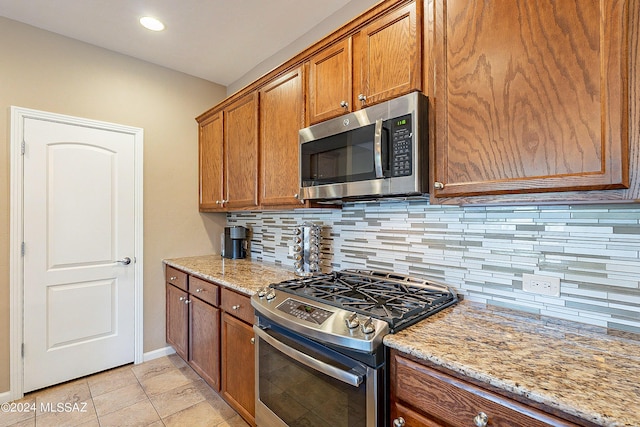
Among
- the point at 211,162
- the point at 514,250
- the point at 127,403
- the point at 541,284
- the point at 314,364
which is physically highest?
the point at 211,162

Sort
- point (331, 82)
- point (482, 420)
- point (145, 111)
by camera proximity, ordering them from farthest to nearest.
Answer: point (145, 111) < point (331, 82) < point (482, 420)

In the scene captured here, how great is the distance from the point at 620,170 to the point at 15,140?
11.1 ft

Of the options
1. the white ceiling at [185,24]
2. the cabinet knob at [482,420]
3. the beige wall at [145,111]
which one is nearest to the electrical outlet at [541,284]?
the cabinet knob at [482,420]

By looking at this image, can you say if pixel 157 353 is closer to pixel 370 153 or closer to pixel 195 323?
pixel 195 323

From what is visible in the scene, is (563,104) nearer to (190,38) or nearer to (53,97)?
(190,38)

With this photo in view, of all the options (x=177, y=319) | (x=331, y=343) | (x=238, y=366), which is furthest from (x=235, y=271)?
(x=331, y=343)

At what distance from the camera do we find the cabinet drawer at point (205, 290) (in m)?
2.10

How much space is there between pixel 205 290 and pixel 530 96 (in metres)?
2.17

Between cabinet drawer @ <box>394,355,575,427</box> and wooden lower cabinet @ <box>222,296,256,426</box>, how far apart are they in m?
1.00

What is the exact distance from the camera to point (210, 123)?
297 centimetres

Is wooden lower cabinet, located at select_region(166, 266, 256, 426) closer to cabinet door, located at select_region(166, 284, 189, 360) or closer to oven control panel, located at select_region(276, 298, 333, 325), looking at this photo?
cabinet door, located at select_region(166, 284, 189, 360)

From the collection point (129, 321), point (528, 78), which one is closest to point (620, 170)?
point (528, 78)

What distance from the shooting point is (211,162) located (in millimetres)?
2963

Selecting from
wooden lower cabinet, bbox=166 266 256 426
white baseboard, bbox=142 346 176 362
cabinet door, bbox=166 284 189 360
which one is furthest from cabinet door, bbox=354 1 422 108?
white baseboard, bbox=142 346 176 362
